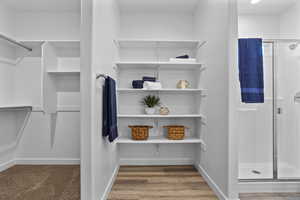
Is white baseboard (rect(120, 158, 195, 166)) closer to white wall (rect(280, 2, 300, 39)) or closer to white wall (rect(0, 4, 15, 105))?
white wall (rect(0, 4, 15, 105))

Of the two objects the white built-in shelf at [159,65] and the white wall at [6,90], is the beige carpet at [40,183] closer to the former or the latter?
the white wall at [6,90]

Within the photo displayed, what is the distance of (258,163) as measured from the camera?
9.42 feet

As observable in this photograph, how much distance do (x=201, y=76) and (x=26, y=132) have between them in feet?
9.50

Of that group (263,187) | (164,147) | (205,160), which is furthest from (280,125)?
(164,147)

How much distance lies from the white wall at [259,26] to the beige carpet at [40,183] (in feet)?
10.6

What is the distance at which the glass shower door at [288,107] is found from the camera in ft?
8.61

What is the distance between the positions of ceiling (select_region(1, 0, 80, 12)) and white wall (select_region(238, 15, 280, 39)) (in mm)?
2570

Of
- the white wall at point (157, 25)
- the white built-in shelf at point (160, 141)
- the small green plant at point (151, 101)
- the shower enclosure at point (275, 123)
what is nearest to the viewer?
the shower enclosure at point (275, 123)

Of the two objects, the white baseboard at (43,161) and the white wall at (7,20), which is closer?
the white wall at (7,20)

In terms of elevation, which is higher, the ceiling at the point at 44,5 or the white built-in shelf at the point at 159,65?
the ceiling at the point at 44,5

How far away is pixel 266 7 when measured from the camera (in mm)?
3004

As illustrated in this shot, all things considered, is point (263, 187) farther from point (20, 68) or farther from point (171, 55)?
point (20, 68)

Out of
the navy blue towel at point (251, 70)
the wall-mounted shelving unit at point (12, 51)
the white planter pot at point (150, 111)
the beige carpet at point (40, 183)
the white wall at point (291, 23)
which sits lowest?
the beige carpet at point (40, 183)

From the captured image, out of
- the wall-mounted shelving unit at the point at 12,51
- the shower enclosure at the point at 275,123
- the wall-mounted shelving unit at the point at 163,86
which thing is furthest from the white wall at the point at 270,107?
the wall-mounted shelving unit at the point at 12,51
